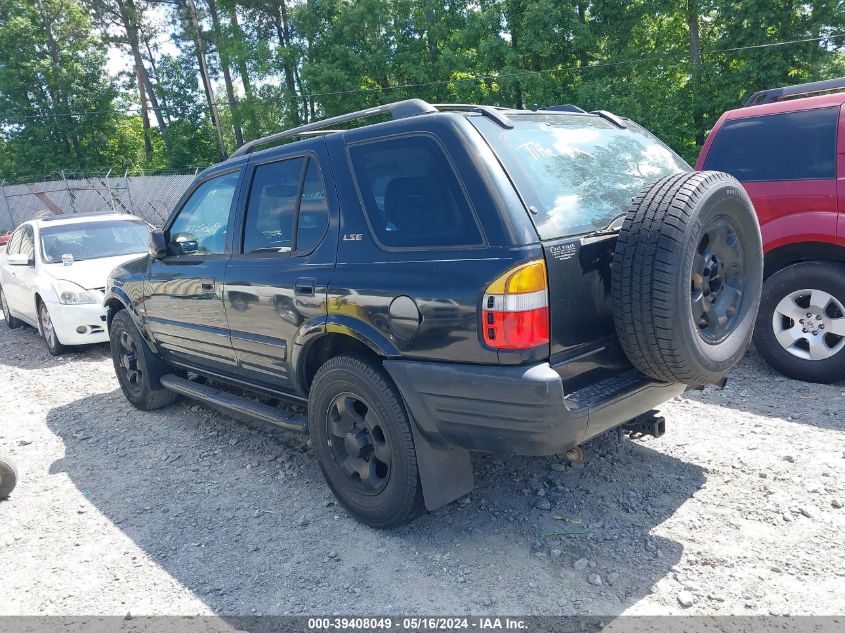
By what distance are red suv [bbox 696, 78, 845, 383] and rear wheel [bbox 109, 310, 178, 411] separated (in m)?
4.87

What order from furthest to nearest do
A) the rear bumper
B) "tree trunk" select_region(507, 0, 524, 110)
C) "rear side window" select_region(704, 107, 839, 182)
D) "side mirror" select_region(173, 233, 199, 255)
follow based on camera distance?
"tree trunk" select_region(507, 0, 524, 110), "rear side window" select_region(704, 107, 839, 182), "side mirror" select_region(173, 233, 199, 255), the rear bumper

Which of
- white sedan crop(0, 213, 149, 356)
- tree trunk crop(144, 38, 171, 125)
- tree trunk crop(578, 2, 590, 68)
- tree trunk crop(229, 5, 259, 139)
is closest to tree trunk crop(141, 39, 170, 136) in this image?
tree trunk crop(144, 38, 171, 125)

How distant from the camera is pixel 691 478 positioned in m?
3.54

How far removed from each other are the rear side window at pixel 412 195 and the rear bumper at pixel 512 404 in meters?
0.57

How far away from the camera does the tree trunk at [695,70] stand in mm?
18547

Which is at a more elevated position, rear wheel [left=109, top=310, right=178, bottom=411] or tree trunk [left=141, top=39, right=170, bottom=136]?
tree trunk [left=141, top=39, right=170, bottom=136]

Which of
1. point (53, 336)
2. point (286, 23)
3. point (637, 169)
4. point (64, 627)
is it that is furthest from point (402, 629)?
point (286, 23)

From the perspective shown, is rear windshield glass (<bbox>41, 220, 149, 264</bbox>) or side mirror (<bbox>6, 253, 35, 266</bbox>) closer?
side mirror (<bbox>6, 253, 35, 266</bbox>)

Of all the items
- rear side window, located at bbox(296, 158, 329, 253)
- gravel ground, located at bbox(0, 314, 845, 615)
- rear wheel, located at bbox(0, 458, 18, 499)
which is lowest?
gravel ground, located at bbox(0, 314, 845, 615)

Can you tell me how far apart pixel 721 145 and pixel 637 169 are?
256 cm

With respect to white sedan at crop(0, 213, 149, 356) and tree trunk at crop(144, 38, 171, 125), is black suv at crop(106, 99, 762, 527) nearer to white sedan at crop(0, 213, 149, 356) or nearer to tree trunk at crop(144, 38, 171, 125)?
white sedan at crop(0, 213, 149, 356)

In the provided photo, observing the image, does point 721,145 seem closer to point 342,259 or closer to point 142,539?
point 342,259

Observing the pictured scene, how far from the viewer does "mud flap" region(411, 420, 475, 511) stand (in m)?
2.92

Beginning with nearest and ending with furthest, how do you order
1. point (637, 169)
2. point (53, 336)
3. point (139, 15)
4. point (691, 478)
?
1. point (637, 169)
2. point (691, 478)
3. point (53, 336)
4. point (139, 15)
